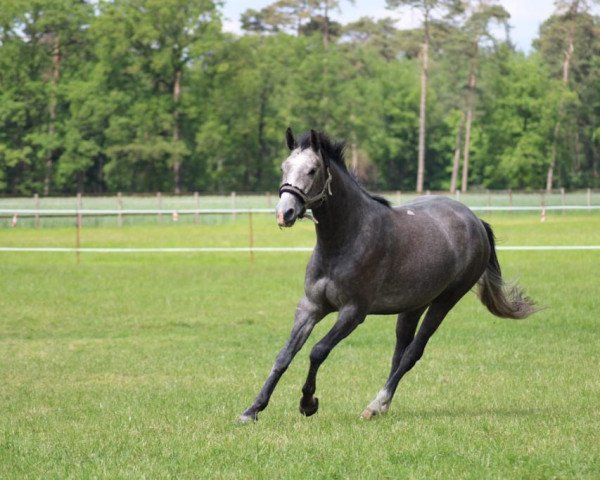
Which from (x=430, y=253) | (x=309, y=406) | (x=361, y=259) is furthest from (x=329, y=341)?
(x=430, y=253)

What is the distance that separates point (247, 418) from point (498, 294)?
122 inches

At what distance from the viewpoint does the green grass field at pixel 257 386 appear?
6.26 m

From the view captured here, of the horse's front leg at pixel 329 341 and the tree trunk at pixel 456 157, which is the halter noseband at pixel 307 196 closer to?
the horse's front leg at pixel 329 341

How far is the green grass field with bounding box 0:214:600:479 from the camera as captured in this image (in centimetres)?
626

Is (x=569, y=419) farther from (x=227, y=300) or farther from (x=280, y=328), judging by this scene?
(x=227, y=300)

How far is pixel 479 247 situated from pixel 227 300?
35.4ft

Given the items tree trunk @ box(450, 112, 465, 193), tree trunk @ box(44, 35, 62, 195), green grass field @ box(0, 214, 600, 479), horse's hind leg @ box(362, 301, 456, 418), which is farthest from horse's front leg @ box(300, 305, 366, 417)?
tree trunk @ box(450, 112, 465, 193)

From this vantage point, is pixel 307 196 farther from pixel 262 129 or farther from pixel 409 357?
pixel 262 129

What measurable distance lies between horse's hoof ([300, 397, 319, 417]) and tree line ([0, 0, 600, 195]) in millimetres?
58775

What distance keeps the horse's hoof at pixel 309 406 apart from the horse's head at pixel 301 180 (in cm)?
138

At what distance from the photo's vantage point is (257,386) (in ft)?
34.3

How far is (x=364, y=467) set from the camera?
19.7ft

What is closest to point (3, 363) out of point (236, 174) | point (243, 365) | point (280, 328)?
point (243, 365)

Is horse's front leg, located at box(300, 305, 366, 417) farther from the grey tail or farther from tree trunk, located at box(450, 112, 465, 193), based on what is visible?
tree trunk, located at box(450, 112, 465, 193)
